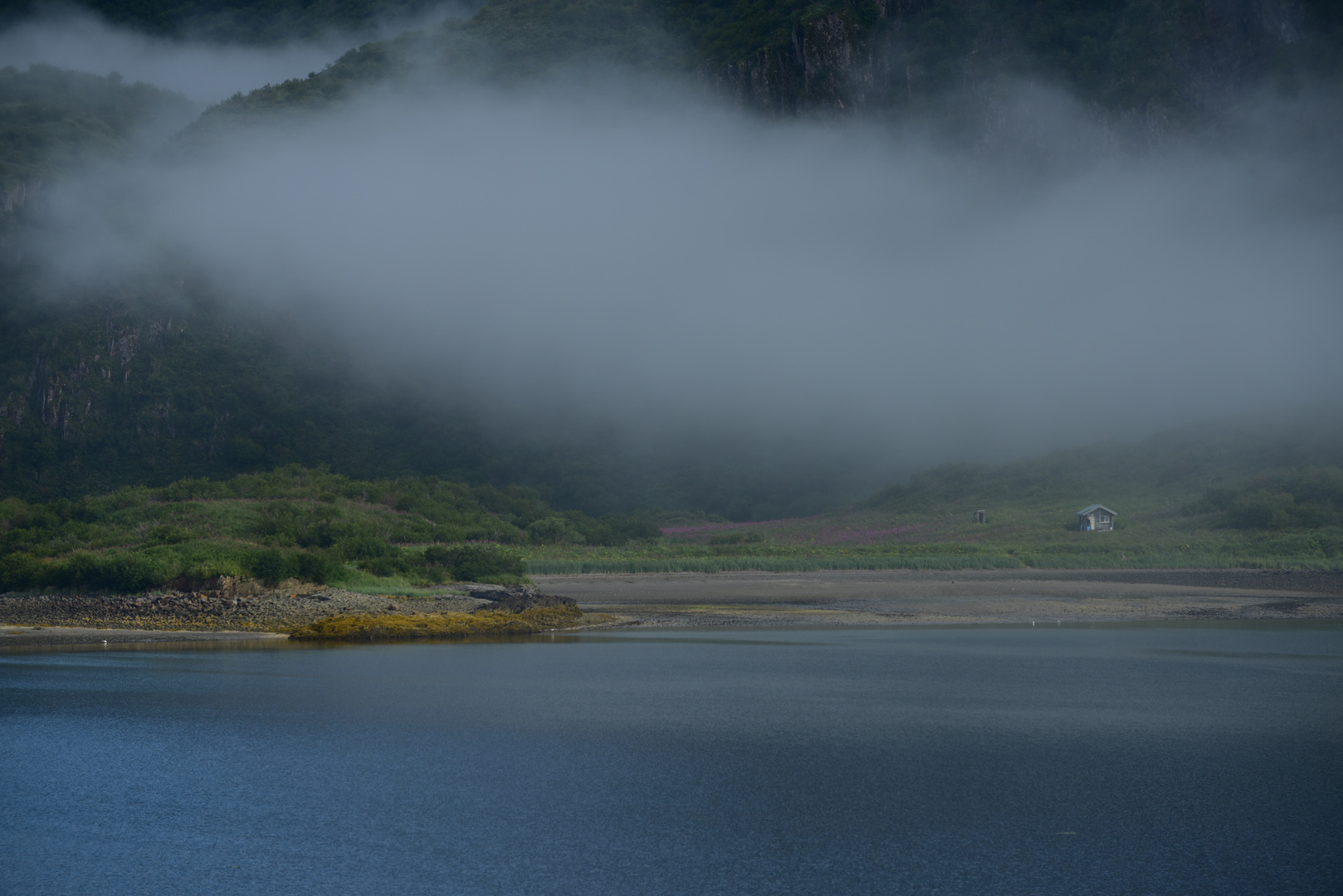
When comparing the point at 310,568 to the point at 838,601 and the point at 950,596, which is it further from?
the point at 950,596

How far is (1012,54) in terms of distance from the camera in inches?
4764

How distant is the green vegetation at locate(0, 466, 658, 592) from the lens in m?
25.2

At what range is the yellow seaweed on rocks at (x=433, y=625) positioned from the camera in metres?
19.2

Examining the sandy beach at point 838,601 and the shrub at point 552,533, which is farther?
the shrub at point 552,533

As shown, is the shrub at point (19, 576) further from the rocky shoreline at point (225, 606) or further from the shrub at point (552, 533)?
the shrub at point (552, 533)

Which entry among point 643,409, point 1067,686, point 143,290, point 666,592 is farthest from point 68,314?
point 1067,686

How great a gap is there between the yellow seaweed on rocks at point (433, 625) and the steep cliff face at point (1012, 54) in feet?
367

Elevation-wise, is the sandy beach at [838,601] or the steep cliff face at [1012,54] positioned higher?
the steep cliff face at [1012,54]

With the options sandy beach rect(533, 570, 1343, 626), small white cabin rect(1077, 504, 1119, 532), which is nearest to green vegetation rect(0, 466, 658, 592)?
sandy beach rect(533, 570, 1343, 626)

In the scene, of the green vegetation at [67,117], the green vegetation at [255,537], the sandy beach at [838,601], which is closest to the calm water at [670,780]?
the sandy beach at [838,601]

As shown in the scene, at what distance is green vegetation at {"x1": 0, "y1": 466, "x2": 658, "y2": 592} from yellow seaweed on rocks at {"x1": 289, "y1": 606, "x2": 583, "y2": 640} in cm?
677

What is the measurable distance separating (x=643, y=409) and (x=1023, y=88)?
194 feet

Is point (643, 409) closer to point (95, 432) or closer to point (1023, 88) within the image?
point (95, 432)

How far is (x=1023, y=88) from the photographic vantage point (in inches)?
4636
